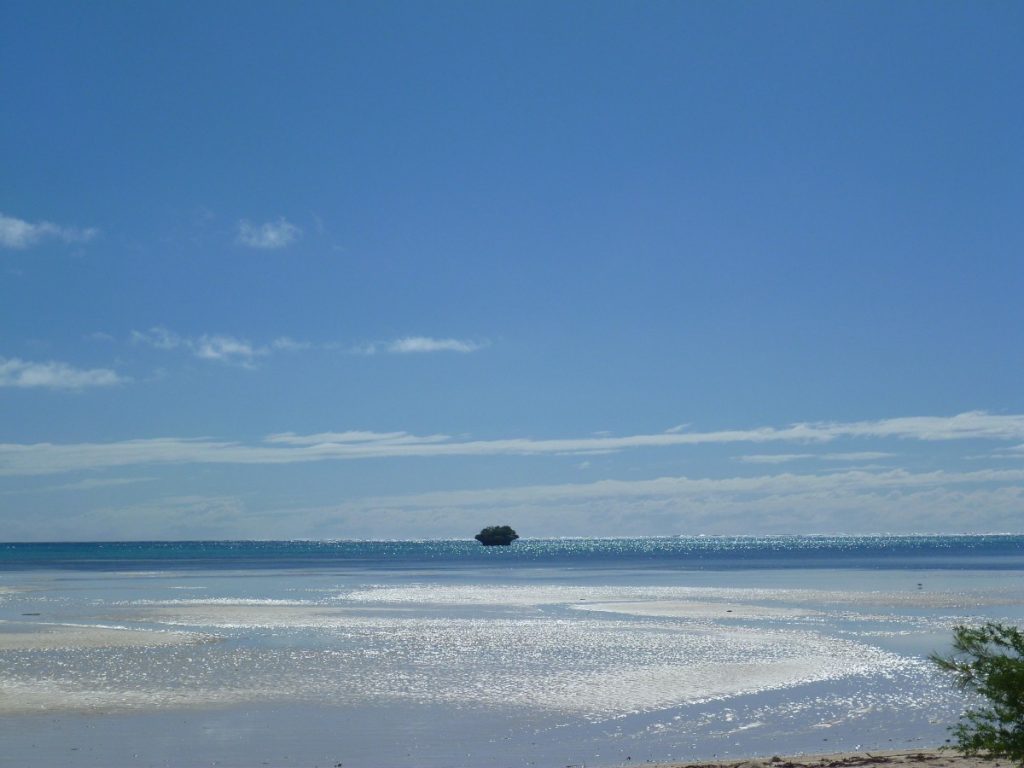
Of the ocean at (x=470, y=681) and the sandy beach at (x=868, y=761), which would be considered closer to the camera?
the sandy beach at (x=868, y=761)

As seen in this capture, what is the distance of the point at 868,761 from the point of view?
1798 cm

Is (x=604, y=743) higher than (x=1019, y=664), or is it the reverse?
(x=1019, y=664)

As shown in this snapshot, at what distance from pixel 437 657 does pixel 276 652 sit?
18.0 feet

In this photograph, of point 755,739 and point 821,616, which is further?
point 821,616

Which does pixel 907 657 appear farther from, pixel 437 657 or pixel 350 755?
pixel 350 755

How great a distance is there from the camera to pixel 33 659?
1351 inches

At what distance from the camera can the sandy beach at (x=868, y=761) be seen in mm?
17328

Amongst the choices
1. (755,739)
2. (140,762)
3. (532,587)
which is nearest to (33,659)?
(140,762)

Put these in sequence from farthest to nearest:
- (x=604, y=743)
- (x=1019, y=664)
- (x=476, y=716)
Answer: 1. (x=476, y=716)
2. (x=604, y=743)
3. (x=1019, y=664)

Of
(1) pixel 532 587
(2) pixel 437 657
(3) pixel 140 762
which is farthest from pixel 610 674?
(1) pixel 532 587

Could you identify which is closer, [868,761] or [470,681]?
[868,761]

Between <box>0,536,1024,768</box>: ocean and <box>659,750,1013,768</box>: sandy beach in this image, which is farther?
<box>0,536,1024,768</box>: ocean

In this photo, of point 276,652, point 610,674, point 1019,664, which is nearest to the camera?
point 1019,664

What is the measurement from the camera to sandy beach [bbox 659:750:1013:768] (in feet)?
56.9
